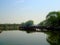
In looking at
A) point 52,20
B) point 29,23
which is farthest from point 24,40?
point 52,20

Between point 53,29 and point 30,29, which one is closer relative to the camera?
point 53,29

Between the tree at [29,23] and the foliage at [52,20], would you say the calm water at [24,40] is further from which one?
the foliage at [52,20]

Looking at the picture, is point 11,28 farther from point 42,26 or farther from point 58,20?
point 58,20

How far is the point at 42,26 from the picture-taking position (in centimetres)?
1149

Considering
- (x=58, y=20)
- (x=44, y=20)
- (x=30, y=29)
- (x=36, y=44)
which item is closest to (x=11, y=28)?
(x=30, y=29)

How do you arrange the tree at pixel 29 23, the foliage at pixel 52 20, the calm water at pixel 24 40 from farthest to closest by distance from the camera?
the foliage at pixel 52 20
the tree at pixel 29 23
the calm water at pixel 24 40

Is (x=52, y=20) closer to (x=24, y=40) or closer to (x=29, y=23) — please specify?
(x=29, y=23)

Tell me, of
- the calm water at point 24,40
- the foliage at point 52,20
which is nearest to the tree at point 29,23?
the foliage at point 52,20

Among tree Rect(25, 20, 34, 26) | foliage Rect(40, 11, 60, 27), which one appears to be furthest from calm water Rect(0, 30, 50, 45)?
foliage Rect(40, 11, 60, 27)

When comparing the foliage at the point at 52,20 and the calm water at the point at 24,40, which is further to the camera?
the foliage at the point at 52,20

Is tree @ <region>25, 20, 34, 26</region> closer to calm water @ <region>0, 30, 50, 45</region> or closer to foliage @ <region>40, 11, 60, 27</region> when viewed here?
foliage @ <region>40, 11, 60, 27</region>

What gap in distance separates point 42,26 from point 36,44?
6.59 meters

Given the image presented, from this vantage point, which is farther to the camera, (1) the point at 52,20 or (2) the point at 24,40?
(1) the point at 52,20

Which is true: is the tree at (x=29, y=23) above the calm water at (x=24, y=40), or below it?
above
